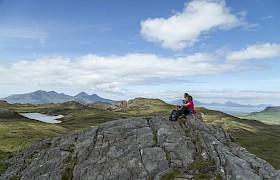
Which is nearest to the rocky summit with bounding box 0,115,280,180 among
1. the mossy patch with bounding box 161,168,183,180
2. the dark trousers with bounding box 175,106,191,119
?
the mossy patch with bounding box 161,168,183,180

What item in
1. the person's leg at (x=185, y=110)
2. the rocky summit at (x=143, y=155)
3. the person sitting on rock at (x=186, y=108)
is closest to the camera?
the rocky summit at (x=143, y=155)

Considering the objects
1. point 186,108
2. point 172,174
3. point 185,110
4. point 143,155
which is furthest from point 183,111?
point 172,174

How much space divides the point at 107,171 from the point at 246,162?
1450 cm

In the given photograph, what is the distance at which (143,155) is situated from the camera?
3331 cm

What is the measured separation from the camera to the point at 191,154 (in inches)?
1260

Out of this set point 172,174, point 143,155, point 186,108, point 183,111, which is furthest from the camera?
point 186,108

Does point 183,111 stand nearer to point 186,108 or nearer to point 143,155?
point 186,108

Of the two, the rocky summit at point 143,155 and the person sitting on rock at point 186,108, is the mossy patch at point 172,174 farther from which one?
the person sitting on rock at point 186,108

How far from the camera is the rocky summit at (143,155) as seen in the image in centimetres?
2967

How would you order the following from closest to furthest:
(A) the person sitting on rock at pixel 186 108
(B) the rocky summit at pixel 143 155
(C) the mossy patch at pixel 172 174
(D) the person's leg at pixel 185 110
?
(C) the mossy patch at pixel 172 174, (B) the rocky summit at pixel 143 155, (A) the person sitting on rock at pixel 186 108, (D) the person's leg at pixel 185 110

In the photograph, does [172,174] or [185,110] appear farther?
[185,110]

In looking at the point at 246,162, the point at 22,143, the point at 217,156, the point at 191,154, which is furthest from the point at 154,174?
the point at 22,143

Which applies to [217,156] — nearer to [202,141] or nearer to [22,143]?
[202,141]

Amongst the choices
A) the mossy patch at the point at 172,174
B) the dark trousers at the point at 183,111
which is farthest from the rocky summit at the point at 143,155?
the dark trousers at the point at 183,111
